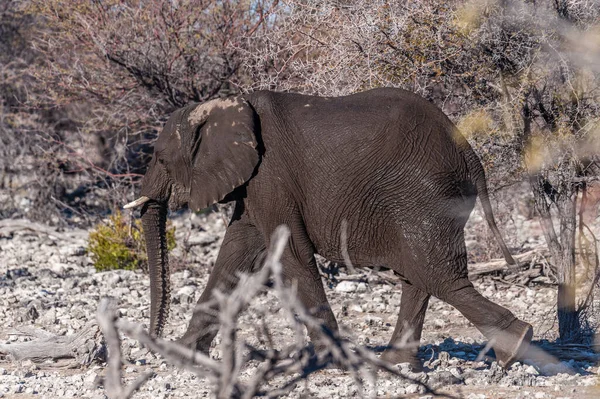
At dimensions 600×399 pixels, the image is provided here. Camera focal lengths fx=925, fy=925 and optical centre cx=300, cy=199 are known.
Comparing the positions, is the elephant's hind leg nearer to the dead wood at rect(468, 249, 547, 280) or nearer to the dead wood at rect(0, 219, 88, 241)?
the dead wood at rect(468, 249, 547, 280)

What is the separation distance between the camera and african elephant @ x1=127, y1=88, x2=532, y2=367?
6.71 meters

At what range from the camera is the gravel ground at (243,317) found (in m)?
6.47

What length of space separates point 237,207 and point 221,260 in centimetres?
44

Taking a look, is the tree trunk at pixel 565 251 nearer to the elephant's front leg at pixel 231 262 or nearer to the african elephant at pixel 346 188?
the african elephant at pixel 346 188

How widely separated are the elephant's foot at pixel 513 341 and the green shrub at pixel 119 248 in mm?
5980

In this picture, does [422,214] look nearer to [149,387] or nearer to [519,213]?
[149,387]

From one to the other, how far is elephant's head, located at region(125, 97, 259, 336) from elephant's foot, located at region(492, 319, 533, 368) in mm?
2215

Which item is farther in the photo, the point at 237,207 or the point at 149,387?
the point at 237,207

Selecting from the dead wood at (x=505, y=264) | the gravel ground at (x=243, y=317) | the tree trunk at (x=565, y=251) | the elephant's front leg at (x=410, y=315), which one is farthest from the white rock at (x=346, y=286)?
the elephant's front leg at (x=410, y=315)

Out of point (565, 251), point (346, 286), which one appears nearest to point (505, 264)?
point (346, 286)

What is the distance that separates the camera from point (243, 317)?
31.0 feet

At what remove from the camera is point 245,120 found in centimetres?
703

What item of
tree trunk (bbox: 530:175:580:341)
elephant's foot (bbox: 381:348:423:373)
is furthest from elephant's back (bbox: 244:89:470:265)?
tree trunk (bbox: 530:175:580:341)

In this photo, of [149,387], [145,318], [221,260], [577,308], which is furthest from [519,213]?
A: [149,387]
